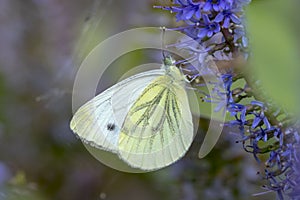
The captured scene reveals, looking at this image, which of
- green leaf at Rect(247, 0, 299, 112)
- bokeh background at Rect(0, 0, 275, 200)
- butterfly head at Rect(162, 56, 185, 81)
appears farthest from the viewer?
bokeh background at Rect(0, 0, 275, 200)

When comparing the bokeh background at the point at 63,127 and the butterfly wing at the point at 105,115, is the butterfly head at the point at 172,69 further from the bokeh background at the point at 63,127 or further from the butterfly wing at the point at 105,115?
the bokeh background at the point at 63,127

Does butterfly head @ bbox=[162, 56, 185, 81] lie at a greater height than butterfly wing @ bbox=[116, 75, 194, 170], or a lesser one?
greater

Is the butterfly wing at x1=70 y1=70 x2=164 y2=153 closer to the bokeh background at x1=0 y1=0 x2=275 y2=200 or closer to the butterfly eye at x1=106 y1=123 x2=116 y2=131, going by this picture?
the butterfly eye at x1=106 y1=123 x2=116 y2=131

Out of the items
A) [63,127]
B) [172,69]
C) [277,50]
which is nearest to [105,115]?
[172,69]

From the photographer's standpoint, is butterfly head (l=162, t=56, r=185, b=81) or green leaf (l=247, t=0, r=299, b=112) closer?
green leaf (l=247, t=0, r=299, b=112)

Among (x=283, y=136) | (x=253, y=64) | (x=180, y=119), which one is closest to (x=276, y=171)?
(x=283, y=136)

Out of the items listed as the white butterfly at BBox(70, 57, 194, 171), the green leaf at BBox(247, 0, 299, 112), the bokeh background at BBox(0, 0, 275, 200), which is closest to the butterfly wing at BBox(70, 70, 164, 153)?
the white butterfly at BBox(70, 57, 194, 171)

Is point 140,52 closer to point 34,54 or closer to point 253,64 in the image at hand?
point 34,54

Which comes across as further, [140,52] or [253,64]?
[140,52]
